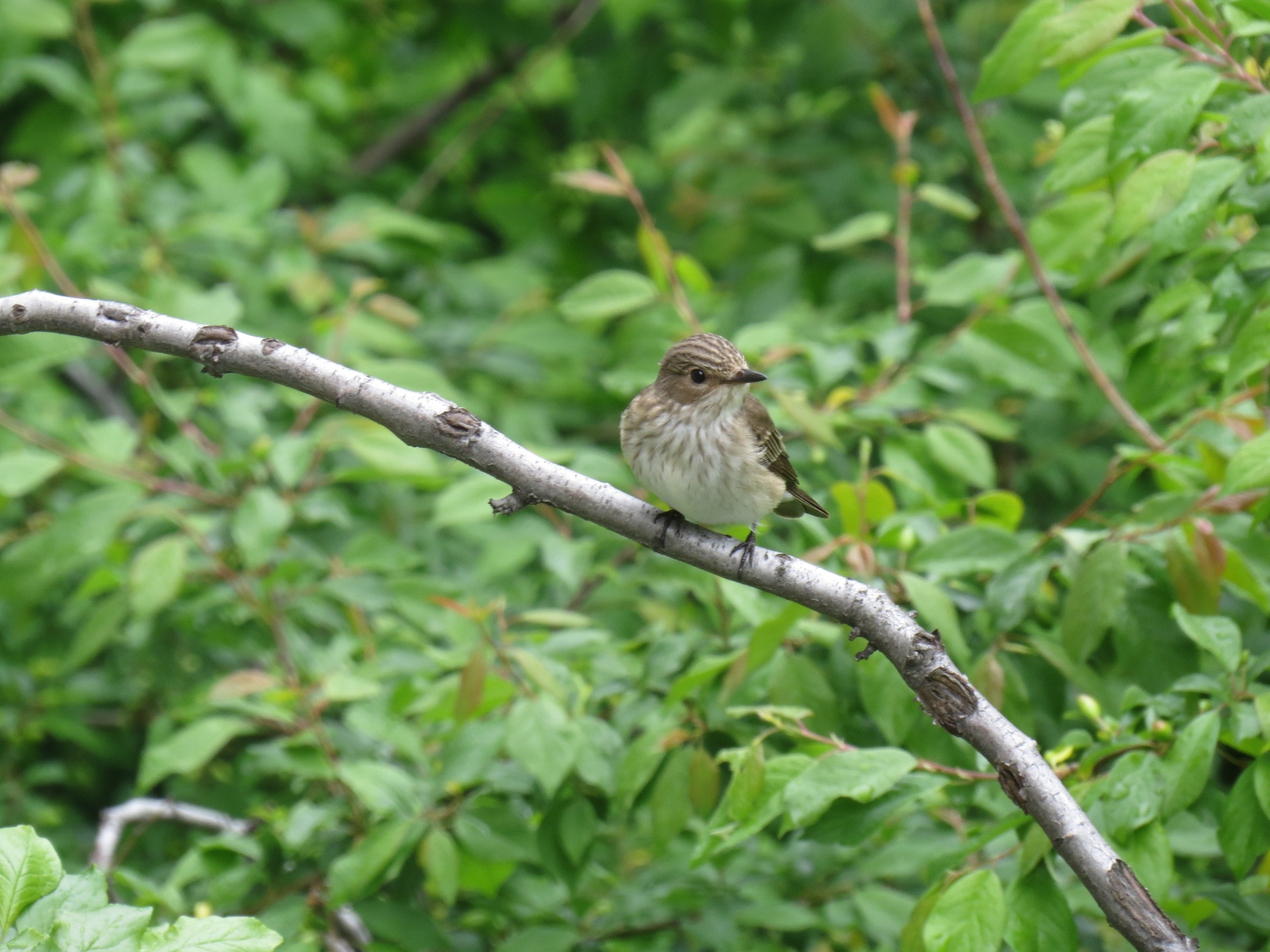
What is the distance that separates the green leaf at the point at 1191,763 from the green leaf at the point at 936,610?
1.93 feet

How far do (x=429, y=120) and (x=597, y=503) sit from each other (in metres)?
5.78

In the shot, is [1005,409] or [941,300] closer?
[941,300]

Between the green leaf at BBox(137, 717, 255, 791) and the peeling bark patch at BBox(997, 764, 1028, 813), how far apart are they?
2.21 meters

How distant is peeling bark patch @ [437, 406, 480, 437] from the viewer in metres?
2.58

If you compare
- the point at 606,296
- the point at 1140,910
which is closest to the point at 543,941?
the point at 1140,910

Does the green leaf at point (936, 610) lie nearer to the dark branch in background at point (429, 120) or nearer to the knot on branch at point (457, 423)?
the knot on branch at point (457, 423)

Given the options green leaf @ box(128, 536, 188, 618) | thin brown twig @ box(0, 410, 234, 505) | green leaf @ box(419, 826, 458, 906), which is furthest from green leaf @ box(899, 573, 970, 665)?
thin brown twig @ box(0, 410, 234, 505)

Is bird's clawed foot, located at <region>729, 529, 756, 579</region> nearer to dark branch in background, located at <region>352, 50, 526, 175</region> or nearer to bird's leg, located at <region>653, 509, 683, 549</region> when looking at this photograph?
bird's leg, located at <region>653, 509, 683, 549</region>

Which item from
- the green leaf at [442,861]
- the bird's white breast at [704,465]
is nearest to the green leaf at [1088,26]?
the bird's white breast at [704,465]

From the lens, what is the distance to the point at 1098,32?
2.70 meters

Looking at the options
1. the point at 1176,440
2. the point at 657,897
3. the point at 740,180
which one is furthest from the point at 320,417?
the point at 1176,440

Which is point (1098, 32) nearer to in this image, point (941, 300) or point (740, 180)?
point (941, 300)

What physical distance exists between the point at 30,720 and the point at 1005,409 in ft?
15.1

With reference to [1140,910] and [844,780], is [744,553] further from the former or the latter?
[1140,910]
